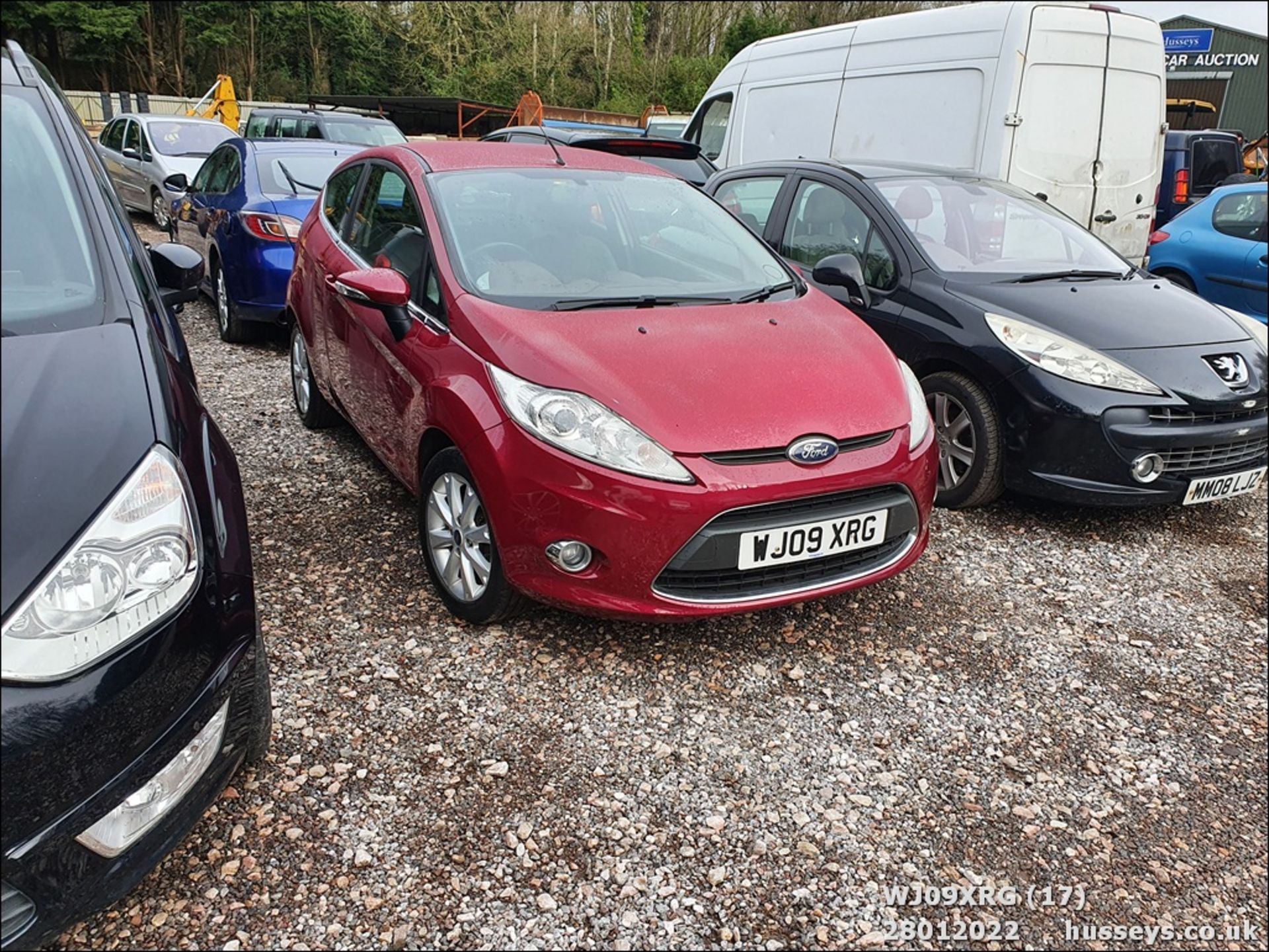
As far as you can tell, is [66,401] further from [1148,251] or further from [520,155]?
[1148,251]

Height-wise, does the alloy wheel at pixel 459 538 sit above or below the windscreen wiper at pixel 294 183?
below

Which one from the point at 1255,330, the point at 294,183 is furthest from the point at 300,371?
the point at 1255,330

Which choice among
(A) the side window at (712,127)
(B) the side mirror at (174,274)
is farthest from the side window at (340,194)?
(A) the side window at (712,127)

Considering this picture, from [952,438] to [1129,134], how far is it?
4.58 meters

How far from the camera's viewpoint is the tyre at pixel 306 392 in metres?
4.70

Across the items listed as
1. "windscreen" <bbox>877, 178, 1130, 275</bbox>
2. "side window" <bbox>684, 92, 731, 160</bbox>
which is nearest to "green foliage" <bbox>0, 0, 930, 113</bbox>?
"side window" <bbox>684, 92, 731, 160</bbox>

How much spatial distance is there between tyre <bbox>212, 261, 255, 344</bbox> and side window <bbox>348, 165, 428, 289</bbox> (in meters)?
2.55

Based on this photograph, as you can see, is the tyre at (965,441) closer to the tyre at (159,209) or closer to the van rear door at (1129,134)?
the van rear door at (1129,134)

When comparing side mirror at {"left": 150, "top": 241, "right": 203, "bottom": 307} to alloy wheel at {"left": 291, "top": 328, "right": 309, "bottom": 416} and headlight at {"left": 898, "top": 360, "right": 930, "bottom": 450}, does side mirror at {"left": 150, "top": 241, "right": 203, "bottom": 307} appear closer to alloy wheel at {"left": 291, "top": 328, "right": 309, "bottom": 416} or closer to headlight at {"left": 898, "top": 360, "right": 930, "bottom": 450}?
alloy wheel at {"left": 291, "top": 328, "right": 309, "bottom": 416}

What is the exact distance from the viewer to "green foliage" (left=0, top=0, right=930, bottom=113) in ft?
86.1

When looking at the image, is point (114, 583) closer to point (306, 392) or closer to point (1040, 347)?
point (306, 392)

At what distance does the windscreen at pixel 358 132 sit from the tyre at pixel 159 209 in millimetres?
2333

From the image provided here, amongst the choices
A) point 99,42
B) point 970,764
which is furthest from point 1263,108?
point 99,42

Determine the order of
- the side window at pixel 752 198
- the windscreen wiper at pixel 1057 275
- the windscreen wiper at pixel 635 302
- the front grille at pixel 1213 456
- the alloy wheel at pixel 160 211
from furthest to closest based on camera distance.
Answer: the alloy wheel at pixel 160 211
the side window at pixel 752 198
the windscreen wiper at pixel 1057 275
the front grille at pixel 1213 456
the windscreen wiper at pixel 635 302
